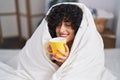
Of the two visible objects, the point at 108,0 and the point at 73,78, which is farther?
the point at 108,0

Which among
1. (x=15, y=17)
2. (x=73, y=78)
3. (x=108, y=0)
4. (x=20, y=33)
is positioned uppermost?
(x=108, y=0)

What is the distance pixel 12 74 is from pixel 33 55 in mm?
169

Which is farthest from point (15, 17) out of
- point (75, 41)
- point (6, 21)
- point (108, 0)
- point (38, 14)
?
point (75, 41)

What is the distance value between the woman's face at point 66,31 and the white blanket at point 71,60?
0.05 metres

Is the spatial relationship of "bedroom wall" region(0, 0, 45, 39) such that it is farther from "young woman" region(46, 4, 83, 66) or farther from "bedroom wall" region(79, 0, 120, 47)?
"young woman" region(46, 4, 83, 66)

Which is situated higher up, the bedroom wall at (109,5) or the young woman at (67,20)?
the young woman at (67,20)

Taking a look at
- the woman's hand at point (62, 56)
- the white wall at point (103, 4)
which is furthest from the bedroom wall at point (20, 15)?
the woman's hand at point (62, 56)

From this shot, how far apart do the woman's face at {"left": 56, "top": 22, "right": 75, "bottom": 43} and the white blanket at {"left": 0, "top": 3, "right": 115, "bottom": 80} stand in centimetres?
5

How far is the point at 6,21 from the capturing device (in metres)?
3.39

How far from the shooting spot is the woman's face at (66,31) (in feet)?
3.32

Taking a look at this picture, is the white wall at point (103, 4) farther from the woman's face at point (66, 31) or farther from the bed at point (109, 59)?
the woman's face at point (66, 31)

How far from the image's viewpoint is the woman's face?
3.32ft

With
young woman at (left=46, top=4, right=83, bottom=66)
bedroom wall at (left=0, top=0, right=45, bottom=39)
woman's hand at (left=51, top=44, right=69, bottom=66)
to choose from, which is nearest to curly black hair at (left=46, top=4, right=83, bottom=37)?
young woman at (left=46, top=4, right=83, bottom=66)

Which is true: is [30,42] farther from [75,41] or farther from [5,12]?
[5,12]
